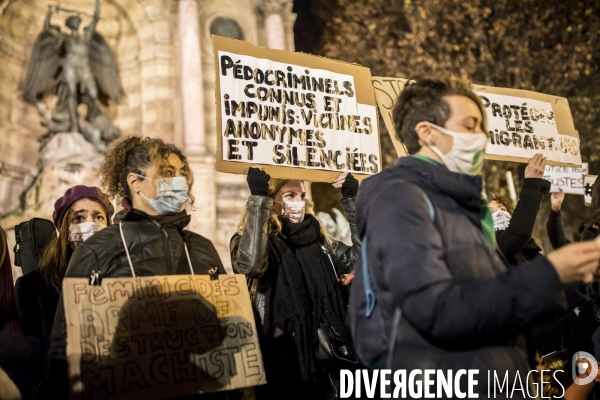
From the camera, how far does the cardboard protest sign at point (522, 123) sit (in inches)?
203

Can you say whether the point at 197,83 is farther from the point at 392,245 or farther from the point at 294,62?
the point at 392,245

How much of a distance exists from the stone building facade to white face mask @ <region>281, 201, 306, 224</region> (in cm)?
833

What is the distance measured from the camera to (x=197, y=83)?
1399 centimetres

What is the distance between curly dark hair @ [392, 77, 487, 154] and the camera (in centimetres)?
212

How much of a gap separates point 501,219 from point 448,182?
273cm

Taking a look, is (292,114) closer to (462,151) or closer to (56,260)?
(56,260)

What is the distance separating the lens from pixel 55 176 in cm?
1155

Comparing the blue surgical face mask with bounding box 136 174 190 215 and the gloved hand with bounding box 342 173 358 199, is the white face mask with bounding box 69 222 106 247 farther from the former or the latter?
the gloved hand with bounding box 342 173 358 199

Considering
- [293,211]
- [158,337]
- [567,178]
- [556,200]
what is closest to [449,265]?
[158,337]

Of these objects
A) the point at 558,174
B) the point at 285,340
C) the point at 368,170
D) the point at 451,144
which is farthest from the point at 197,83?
the point at 451,144

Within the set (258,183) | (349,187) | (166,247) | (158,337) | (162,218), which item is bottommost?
(158,337)

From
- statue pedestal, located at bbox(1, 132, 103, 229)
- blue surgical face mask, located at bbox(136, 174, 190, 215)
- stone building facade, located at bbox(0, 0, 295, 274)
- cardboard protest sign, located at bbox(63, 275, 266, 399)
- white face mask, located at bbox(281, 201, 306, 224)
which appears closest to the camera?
cardboard protest sign, located at bbox(63, 275, 266, 399)

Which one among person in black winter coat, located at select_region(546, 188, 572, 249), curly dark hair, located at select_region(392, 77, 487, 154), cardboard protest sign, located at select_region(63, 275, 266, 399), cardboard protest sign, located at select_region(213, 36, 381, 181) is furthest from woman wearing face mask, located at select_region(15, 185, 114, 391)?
person in black winter coat, located at select_region(546, 188, 572, 249)

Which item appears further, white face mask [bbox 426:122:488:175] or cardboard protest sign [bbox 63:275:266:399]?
cardboard protest sign [bbox 63:275:266:399]
